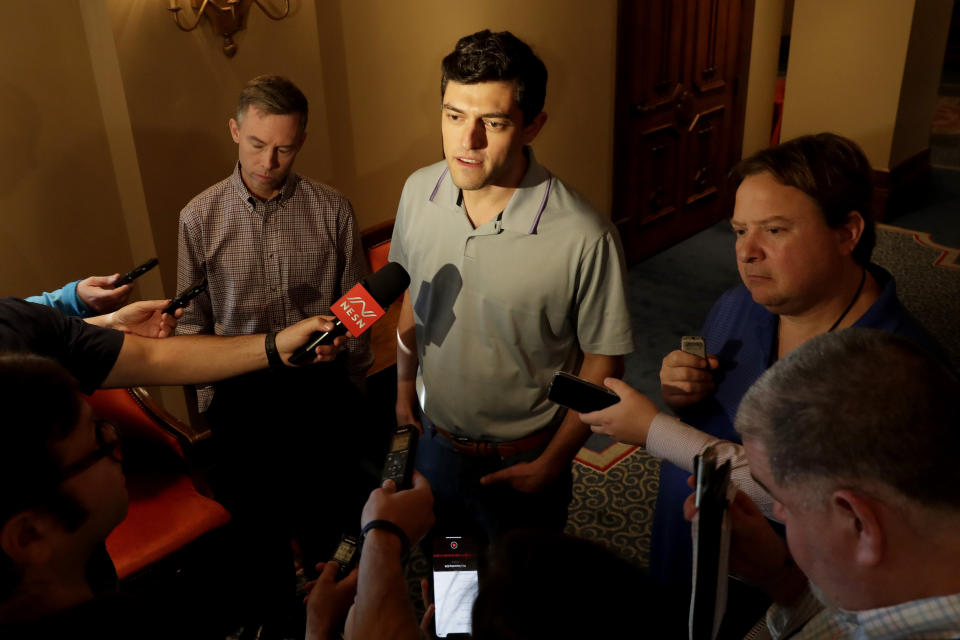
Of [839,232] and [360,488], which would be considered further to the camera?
[360,488]

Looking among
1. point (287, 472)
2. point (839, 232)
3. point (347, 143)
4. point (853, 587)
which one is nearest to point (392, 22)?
point (347, 143)

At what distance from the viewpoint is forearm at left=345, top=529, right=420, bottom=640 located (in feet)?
3.58

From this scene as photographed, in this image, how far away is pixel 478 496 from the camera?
6.41 ft

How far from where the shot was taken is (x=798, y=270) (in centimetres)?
152

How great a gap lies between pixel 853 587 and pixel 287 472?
2.10m

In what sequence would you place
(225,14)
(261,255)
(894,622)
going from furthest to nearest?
(225,14), (261,255), (894,622)

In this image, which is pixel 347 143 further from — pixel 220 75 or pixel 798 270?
pixel 798 270

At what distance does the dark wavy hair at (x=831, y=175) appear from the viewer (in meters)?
1.51

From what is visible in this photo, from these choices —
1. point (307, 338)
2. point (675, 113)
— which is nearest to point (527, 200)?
point (307, 338)

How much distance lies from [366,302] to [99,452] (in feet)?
2.51

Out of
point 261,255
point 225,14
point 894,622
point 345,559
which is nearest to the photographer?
point 894,622

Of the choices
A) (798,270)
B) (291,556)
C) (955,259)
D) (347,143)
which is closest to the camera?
(798,270)

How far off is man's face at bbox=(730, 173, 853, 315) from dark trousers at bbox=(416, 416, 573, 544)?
2.28ft

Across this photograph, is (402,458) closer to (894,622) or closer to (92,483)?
(92,483)
